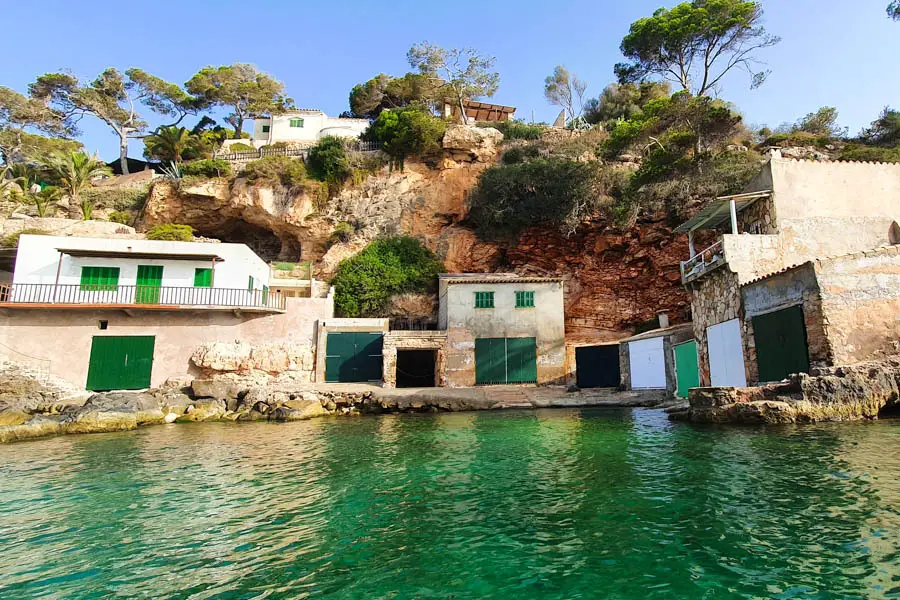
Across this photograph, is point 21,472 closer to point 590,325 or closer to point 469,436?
point 469,436

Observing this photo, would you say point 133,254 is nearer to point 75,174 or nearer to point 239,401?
point 239,401

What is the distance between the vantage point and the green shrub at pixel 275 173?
31.4 metres

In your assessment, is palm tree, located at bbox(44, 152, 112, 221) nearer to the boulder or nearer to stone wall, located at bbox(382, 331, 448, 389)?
stone wall, located at bbox(382, 331, 448, 389)

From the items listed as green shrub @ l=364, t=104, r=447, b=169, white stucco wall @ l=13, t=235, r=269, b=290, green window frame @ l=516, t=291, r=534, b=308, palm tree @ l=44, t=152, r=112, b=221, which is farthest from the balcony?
green shrub @ l=364, t=104, r=447, b=169

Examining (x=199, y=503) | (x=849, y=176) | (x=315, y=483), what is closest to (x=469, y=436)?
(x=315, y=483)

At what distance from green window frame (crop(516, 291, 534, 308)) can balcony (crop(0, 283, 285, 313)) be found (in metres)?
11.9

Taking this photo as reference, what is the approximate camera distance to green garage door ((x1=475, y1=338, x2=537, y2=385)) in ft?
78.2

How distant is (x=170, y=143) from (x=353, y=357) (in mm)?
28228

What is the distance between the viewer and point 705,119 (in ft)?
84.5

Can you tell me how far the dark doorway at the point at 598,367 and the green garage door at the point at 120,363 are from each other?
21.1 metres

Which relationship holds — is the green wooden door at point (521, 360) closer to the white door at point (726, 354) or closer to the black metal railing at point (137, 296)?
the white door at point (726, 354)

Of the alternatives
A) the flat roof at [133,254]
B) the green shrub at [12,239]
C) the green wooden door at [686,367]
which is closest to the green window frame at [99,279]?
the flat roof at [133,254]

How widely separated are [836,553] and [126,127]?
57.0 metres

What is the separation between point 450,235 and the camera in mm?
30016
